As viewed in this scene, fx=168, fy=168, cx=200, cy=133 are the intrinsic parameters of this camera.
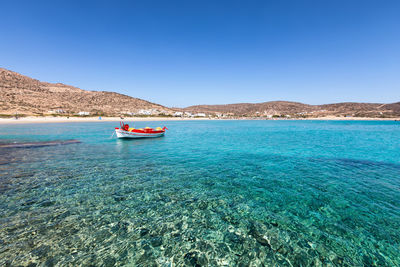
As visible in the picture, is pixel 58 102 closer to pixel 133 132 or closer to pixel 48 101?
pixel 48 101

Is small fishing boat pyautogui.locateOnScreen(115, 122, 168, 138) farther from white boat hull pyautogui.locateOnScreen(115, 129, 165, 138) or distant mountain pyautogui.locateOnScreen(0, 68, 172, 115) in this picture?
distant mountain pyautogui.locateOnScreen(0, 68, 172, 115)

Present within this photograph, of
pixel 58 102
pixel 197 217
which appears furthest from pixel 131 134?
pixel 58 102

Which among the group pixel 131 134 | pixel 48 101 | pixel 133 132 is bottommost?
pixel 131 134

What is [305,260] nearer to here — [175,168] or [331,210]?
[331,210]

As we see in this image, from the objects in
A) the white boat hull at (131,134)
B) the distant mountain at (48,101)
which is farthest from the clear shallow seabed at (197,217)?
the distant mountain at (48,101)

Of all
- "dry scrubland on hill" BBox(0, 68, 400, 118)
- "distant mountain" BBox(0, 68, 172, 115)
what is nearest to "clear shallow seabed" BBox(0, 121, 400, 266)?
"dry scrubland on hill" BBox(0, 68, 400, 118)

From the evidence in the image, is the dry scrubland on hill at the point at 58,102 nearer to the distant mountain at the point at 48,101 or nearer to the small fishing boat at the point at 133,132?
the distant mountain at the point at 48,101

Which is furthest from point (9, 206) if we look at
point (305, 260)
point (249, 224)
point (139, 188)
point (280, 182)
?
point (280, 182)

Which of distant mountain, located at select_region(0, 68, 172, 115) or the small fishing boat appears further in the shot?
distant mountain, located at select_region(0, 68, 172, 115)

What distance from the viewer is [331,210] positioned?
25.1 feet

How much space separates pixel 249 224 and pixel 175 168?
814 centimetres

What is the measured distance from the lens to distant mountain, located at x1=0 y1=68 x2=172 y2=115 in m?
Answer: 94.8

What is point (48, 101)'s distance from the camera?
11606cm

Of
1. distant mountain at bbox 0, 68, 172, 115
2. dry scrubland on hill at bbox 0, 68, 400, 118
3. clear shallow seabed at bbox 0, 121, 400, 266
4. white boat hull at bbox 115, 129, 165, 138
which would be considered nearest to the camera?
clear shallow seabed at bbox 0, 121, 400, 266
